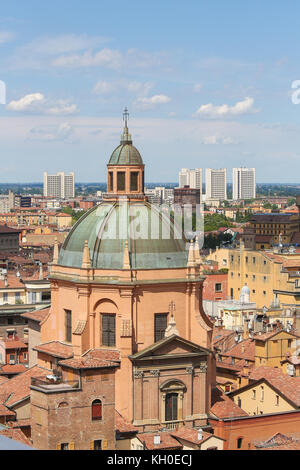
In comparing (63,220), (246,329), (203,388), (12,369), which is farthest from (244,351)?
(63,220)

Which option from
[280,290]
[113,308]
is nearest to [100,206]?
[113,308]

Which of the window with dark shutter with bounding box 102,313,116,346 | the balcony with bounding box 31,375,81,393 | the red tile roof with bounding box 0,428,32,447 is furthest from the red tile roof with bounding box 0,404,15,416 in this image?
the window with dark shutter with bounding box 102,313,116,346

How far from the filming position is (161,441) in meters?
24.1

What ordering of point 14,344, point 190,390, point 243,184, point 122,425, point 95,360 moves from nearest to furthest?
point 95,360 → point 122,425 → point 190,390 → point 14,344 → point 243,184

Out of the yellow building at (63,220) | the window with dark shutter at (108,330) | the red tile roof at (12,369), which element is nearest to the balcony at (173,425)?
the window with dark shutter at (108,330)

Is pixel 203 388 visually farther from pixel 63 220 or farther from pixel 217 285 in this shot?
pixel 63 220

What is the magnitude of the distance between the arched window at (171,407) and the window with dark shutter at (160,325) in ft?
5.33

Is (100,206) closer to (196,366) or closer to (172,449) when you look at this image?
(196,366)

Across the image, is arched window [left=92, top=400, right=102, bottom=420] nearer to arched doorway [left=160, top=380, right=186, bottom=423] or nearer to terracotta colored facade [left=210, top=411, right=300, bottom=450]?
arched doorway [left=160, top=380, right=186, bottom=423]

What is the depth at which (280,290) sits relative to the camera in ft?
174

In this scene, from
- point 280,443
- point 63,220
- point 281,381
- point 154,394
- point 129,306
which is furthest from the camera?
point 63,220

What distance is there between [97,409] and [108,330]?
177 inches

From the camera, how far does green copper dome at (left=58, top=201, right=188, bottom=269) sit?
2623cm

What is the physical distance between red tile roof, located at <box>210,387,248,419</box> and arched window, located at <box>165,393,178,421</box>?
1.41 metres
